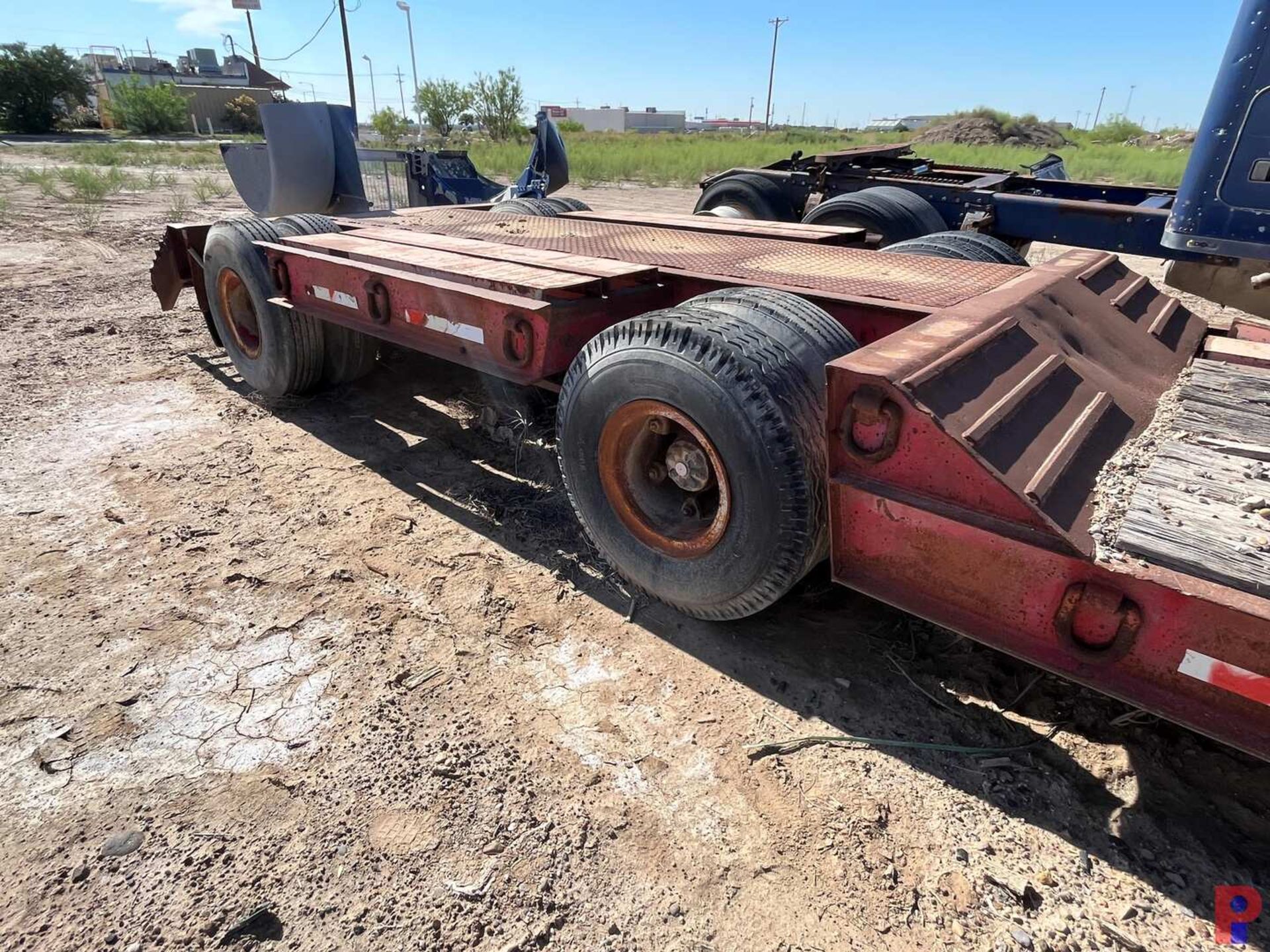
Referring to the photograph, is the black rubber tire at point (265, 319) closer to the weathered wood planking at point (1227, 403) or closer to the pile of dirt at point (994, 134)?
the weathered wood planking at point (1227, 403)

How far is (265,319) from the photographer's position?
485cm

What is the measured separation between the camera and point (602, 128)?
342 ft

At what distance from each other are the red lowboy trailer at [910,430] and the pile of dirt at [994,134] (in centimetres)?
3987

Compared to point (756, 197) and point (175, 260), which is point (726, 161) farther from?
point (175, 260)

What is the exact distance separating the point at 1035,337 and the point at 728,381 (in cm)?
111

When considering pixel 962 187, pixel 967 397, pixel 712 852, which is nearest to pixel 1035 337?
pixel 967 397

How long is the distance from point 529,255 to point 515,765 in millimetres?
2499

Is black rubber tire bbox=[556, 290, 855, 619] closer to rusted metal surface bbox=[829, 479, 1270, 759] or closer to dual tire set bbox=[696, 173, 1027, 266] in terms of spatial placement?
rusted metal surface bbox=[829, 479, 1270, 759]

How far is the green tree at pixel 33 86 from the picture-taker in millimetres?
42125

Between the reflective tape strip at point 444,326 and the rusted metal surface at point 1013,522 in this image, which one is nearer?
the rusted metal surface at point 1013,522

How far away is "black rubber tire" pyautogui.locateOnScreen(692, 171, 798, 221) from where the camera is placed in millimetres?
8156

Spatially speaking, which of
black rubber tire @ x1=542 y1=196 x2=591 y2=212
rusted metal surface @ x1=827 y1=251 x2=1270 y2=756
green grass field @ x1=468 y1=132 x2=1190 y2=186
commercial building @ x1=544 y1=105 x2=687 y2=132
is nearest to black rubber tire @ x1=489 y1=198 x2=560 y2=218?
black rubber tire @ x1=542 y1=196 x2=591 y2=212

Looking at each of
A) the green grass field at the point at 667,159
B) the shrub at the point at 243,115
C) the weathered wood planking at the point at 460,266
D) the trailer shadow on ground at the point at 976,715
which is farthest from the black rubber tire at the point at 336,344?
the shrub at the point at 243,115

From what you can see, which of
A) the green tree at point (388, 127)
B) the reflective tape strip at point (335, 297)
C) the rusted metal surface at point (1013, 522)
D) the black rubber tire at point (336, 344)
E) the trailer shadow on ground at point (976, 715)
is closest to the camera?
the rusted metal surface at point (1013, 522)
